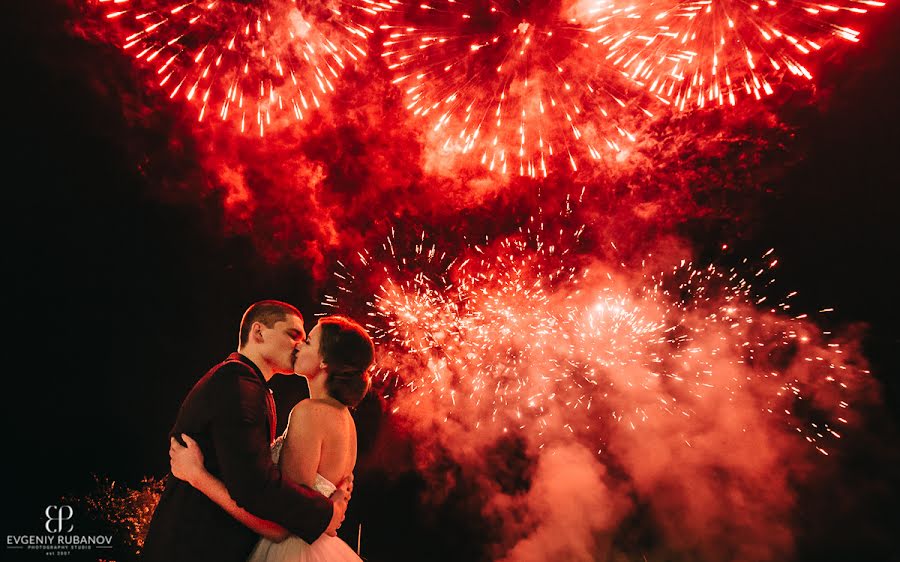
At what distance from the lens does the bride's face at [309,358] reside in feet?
8.77

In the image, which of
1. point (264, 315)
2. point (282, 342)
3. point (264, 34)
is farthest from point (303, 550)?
point (264, 34)

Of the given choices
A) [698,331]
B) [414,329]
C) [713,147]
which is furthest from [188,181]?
[698,331]

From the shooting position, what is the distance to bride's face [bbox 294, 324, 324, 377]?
2674 millimetres

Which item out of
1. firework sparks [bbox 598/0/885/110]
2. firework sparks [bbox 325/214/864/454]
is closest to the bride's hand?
firework sparks [bbox 598/0/885/110]

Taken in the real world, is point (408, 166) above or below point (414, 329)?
above

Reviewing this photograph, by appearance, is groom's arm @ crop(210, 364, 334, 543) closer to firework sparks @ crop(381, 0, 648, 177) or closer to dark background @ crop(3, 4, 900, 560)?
firework sparks @ crop(381, 0, 648, 177)

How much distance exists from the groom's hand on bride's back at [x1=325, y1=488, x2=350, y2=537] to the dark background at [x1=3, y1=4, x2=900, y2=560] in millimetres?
7078

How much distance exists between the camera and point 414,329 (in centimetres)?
862

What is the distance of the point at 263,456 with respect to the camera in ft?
6.72

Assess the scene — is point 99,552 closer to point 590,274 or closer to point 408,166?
point 408,166

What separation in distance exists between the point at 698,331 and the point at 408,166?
259 inches

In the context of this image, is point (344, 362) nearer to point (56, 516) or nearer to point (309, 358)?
point (309, 358)

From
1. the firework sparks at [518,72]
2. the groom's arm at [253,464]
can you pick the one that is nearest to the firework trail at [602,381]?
the firework sparks at [518,72]

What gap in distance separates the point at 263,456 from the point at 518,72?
222 inches
